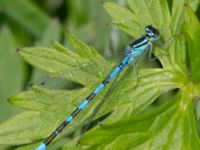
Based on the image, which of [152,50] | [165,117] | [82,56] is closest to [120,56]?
[152,50]

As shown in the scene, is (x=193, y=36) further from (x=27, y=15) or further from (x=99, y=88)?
(x=27, y=15)

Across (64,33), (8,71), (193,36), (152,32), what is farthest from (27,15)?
(193,36)

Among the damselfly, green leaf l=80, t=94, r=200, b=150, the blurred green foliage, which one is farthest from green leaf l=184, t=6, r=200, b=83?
the damselfly

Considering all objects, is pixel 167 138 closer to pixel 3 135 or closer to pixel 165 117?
pixel 165 117

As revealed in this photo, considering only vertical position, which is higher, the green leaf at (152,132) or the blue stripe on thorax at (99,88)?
the blue stripe on thorax at (99,88)

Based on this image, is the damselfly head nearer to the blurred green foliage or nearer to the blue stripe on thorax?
the blurred green foliage

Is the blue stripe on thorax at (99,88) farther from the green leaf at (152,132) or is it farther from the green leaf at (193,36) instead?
the green leaf at (193,36)

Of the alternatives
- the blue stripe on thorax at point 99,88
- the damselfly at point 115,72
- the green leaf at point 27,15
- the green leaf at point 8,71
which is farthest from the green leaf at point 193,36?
the green leaf at point 27,15
